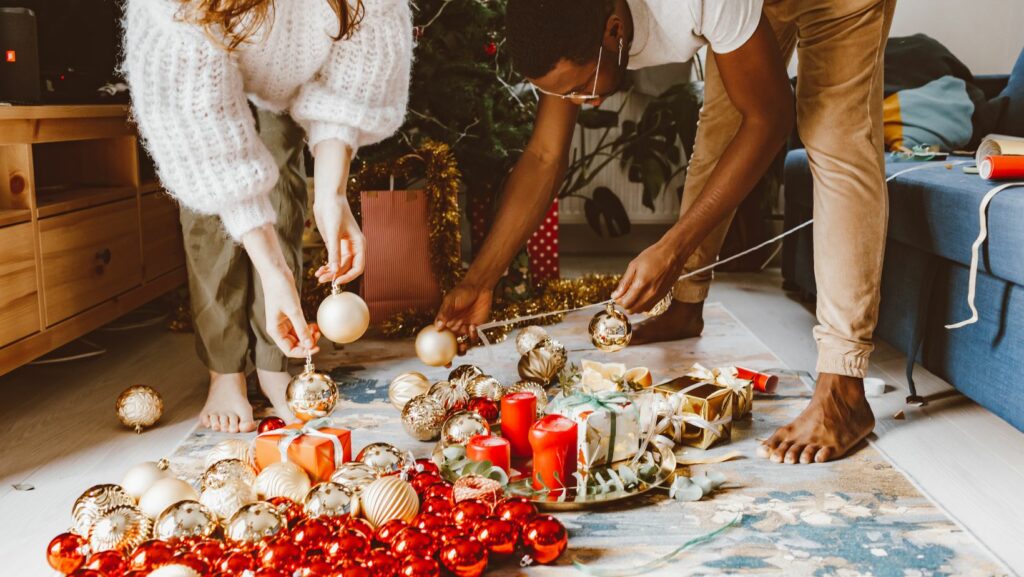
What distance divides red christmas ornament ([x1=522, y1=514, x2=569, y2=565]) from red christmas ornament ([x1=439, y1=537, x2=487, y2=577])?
7 centimetres

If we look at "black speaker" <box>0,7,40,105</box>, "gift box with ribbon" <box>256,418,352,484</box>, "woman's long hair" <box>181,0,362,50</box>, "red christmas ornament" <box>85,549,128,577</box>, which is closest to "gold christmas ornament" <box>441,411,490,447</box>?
"gift box with ribbon" <box>256,418,352,484</box>

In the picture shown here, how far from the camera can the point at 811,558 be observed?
3.52ft

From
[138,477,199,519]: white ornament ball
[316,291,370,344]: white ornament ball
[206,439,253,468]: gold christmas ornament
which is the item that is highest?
[316,291,370,344]: white ornament ball

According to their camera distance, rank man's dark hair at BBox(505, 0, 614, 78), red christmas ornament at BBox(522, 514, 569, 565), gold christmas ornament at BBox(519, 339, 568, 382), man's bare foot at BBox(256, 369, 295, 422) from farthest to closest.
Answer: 1. gold christmas ornament at BBox(519, 339, 568, 382)
2. man's bare foot at BBox(256, 369, 295, 422)
3. man's dark hair at BBox(505, 0, 614, 78)
4. red christmas ornament at BBox(522, 514, 569, 565)

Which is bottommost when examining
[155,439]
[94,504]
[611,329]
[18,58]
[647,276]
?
[155,439]

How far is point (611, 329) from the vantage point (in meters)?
1.46

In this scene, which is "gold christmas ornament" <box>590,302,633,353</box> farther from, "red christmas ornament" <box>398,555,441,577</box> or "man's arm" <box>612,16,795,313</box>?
"red christmas ornament" <box>398,555,441,577</box>

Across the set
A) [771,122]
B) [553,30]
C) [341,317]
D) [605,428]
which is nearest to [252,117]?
[341,317]

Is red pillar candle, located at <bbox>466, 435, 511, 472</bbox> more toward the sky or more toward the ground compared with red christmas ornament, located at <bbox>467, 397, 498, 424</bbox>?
more toward the sky

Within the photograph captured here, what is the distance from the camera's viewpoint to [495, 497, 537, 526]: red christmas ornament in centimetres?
106

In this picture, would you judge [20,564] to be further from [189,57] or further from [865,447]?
[865,447]

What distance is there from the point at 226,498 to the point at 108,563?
164 mm

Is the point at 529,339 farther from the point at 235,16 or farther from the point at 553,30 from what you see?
the point at 235,16

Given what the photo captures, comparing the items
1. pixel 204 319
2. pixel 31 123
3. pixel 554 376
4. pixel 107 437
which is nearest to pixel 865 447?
pixel 554 376
